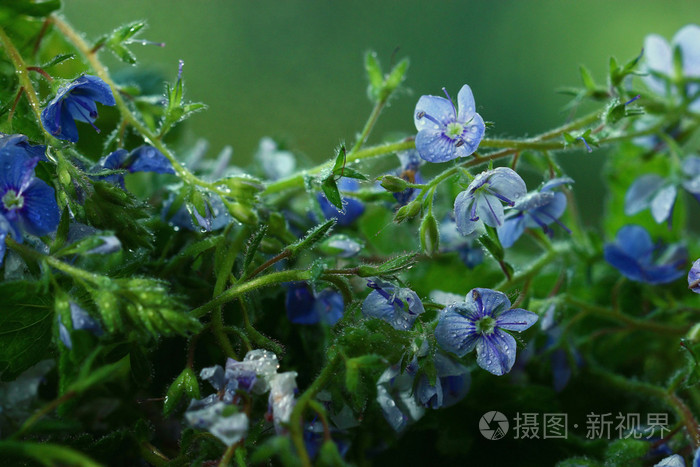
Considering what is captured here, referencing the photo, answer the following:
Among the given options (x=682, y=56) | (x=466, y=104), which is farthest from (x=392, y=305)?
(x=682, y=56)

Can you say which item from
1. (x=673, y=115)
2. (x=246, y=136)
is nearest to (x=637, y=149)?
(x=673, y=115)

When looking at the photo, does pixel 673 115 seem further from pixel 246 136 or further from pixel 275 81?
pixel 275 81

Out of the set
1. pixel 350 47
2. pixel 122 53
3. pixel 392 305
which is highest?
pixel 122 53

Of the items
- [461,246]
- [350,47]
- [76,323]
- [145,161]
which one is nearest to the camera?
[76,323]

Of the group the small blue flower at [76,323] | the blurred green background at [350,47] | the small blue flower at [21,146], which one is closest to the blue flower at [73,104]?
the small blue flower at [21,146]

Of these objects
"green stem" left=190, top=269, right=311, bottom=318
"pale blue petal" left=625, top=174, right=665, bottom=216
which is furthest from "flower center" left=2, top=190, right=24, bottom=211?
"pale blue petal" left=625, top=174, right=665, bottom=216

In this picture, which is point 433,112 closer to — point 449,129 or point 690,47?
point 449,129
